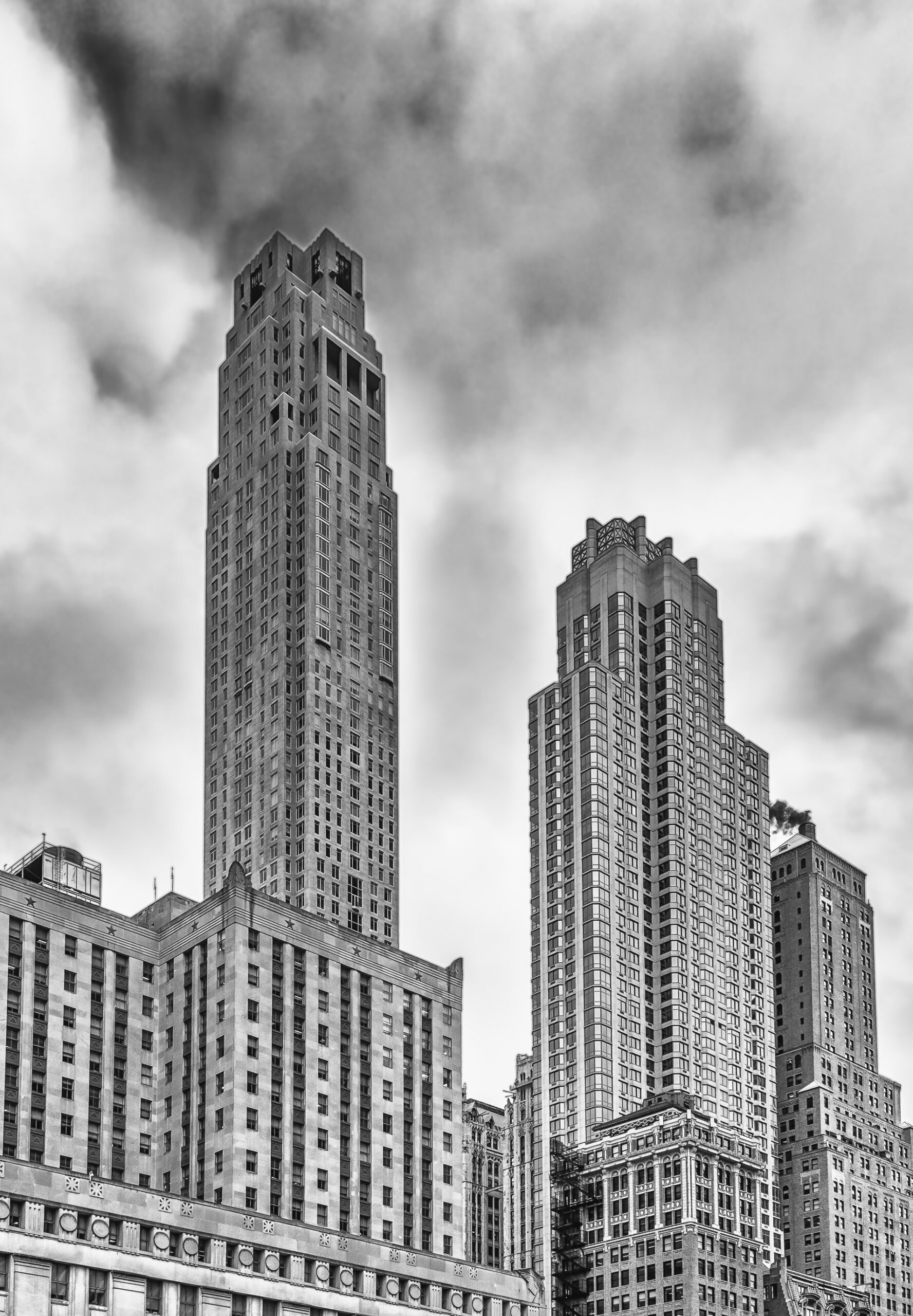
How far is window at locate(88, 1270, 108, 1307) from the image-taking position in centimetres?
12356

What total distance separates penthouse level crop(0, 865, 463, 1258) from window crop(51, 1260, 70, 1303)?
48.3 m

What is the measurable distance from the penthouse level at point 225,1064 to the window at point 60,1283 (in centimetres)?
4830

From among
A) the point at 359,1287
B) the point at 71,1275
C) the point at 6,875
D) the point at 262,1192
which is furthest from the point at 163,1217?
the point at 6,875

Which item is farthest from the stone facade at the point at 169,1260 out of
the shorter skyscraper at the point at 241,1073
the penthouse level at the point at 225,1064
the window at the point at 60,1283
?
the penthouse level at the point at 225,1064

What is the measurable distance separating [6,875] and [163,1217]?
55.8 metres

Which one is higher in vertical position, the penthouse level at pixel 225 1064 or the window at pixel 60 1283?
the penthouse level at pixel 225 1064

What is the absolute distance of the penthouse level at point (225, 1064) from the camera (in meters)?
176

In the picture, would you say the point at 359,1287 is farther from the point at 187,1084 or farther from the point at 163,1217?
the point at 187,1084

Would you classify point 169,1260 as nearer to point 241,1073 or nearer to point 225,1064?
point 241,1073

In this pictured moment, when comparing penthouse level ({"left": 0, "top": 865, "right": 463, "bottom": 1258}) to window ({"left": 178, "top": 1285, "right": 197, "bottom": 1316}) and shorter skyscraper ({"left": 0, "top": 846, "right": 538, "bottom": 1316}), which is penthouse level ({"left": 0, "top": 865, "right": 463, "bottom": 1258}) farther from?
window ({"left": 178, "top": 1285, "right": 197, "bottom": 1316})

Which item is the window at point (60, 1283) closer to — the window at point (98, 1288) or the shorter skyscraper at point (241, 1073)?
the window at point (98, 1288)

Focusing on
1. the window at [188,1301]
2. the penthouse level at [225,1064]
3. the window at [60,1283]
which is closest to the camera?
the window at [60,1283]

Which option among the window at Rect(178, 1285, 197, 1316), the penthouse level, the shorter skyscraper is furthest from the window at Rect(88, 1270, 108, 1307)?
the penthouse level

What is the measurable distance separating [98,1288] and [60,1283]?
3.29m
